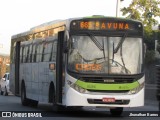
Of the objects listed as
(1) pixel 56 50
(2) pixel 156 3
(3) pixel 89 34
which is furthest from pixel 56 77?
(2) pixel 156 3

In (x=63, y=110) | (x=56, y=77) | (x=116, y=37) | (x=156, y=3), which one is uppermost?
(x=156, y=3)

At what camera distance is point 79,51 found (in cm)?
1789

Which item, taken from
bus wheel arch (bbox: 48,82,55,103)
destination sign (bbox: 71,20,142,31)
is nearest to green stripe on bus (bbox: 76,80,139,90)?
destination sign (bbox: 71,20,142,31)

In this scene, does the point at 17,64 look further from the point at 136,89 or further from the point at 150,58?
the point at 150,58

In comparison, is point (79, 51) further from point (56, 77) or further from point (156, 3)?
point (156, 3)

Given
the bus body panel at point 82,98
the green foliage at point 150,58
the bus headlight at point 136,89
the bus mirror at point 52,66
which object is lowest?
the bus body panel at point 82,98

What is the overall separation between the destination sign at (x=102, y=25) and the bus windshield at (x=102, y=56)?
0.35 metres

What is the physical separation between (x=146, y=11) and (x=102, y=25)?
47053 mm

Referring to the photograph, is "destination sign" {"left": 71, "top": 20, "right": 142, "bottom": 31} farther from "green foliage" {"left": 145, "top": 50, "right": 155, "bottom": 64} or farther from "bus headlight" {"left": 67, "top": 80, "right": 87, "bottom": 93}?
"green foliage" {"left": 145, "top": 50, "right": 155, "bottom": 64}

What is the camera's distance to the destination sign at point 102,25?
59.8 ft

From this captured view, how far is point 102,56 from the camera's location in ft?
58.6

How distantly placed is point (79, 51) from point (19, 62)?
929cm

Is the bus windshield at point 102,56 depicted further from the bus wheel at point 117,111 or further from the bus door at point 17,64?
the bus door at point 17,64

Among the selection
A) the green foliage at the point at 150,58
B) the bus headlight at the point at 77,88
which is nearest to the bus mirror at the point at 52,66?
the bus headlight at the point at 77,88
